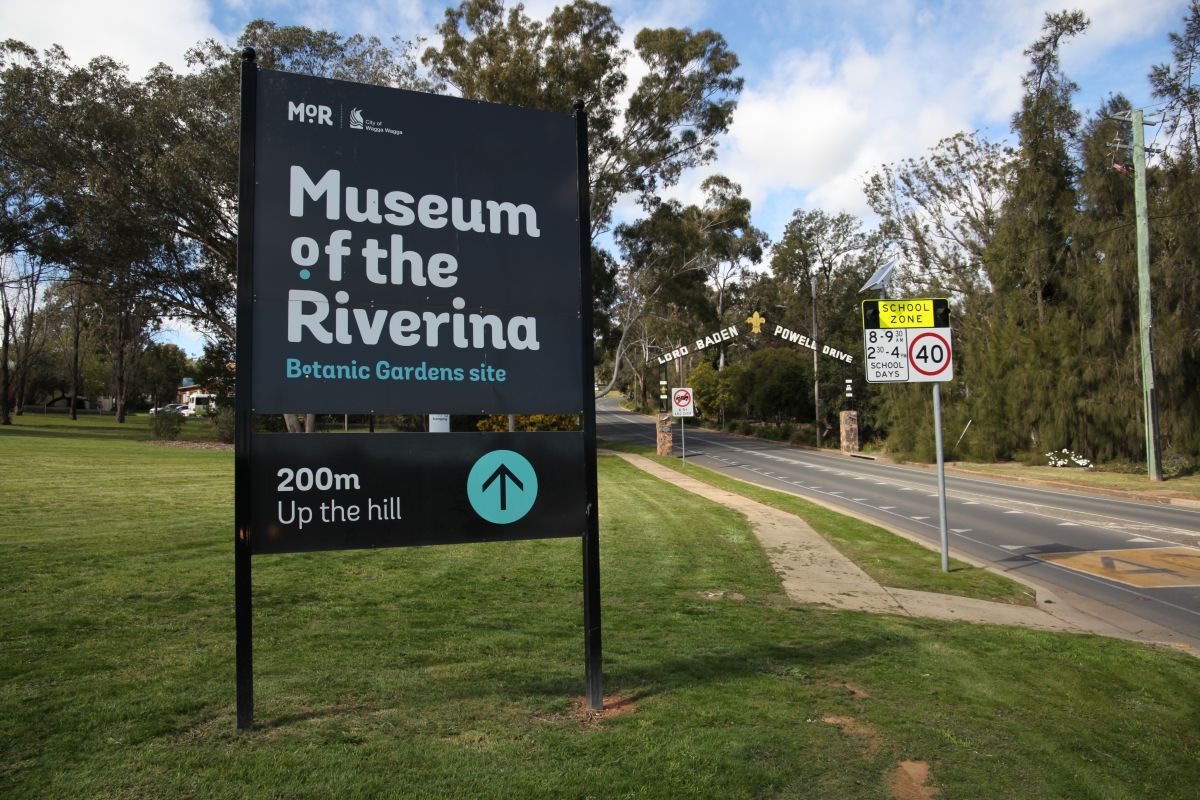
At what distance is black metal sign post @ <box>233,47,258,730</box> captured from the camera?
4.07 metres

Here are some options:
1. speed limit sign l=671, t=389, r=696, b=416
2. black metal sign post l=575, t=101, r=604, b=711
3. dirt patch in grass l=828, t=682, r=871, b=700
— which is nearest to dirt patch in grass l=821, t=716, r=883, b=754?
dirt patch in grass l=828, t=682, r=871, b=700

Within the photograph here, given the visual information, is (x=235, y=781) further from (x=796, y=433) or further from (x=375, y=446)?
(x=796, y=433)

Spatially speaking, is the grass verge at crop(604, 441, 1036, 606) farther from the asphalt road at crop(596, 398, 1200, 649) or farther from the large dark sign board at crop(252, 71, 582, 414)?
the large dark sign board at crop(252, 71, 582, 414)

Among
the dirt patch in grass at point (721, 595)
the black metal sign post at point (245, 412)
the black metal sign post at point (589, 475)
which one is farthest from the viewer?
the dirt patch in grass at point (721, 595)

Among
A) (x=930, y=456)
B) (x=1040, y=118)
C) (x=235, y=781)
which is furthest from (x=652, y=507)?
(x=1040, y=118)

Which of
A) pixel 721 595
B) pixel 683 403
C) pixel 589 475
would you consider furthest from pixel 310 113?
pixel 683 403

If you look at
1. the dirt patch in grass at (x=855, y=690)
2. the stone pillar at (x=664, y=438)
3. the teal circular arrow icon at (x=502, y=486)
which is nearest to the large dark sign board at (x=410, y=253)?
the teal circular arrow icon at (x=502, y=486)

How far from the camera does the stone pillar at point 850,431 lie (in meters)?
42.1

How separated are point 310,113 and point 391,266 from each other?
955 mm

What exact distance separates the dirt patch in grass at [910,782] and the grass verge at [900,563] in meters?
5.62

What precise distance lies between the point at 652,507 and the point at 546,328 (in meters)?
11.9

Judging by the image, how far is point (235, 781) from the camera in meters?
3.47

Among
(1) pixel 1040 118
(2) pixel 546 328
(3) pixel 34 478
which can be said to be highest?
(1) pixel 1040 118

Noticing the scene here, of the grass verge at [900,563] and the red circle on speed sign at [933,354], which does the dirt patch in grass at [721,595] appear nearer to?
the grass verge at [900,563]
